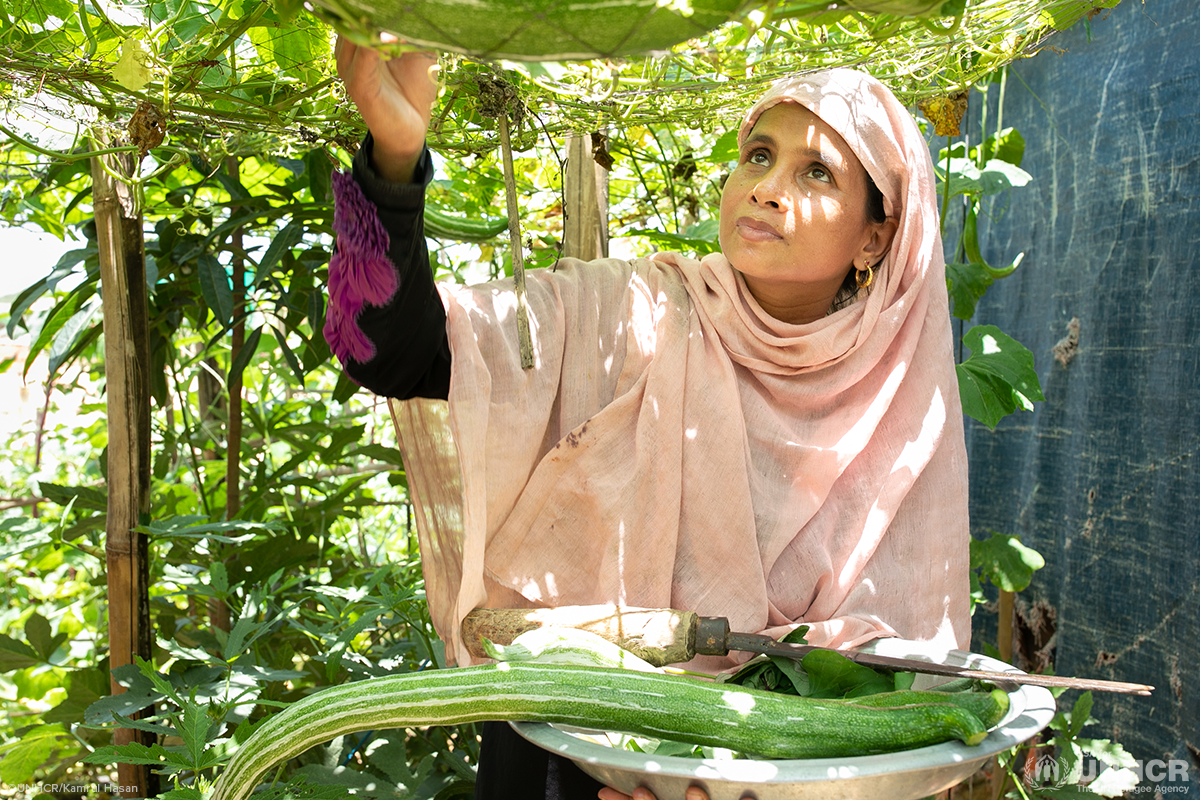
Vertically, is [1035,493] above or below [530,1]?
below

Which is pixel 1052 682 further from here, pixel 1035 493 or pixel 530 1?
pixel 1035 493

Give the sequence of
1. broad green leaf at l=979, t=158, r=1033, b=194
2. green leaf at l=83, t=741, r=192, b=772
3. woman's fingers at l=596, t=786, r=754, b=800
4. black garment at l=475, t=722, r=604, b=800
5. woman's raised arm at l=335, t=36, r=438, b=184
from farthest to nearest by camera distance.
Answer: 1. broad green leaf at l=979, t=158, r=1033, b=194
2. black garment at l=475, t=722, r=604, b=800
3. green leaf at l=83, t=741, r=192, b=772
4. woman's fingers at l=596, t=786, r=754, b=800
5. woman's raised arm at l=335, t=36, r=438, b=184

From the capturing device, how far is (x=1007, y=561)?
227 centimetres

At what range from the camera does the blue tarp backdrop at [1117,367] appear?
7.06ft

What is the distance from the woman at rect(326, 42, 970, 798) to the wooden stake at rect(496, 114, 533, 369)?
0.03 m

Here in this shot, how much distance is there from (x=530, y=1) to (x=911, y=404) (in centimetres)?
135

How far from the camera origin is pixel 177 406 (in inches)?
151

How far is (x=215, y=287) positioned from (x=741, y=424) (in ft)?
3.99

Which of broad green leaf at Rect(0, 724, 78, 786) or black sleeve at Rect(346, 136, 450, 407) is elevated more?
black sleeve at Rect(346, 136, 450, 407)

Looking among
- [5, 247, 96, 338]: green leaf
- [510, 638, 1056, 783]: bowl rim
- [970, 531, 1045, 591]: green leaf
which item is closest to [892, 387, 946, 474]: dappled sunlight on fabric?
[510, 638, 1056, 783]: bowl rim

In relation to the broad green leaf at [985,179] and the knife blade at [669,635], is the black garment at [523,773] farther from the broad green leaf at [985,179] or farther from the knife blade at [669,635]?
the broad green leaf at [985,179]

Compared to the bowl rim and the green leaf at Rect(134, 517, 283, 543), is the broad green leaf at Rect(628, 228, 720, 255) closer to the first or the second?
the green leaf at Rect(134, 517, 283, 543)

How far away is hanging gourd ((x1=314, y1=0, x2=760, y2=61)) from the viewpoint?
505 mm

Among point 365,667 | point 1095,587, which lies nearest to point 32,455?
point 365,667
